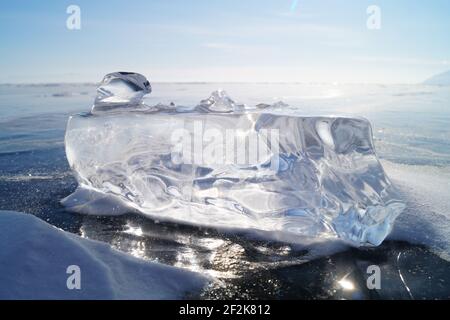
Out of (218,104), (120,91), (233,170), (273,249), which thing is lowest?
(273,249)

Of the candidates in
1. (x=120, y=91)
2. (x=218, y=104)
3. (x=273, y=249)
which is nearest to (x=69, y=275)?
(x=273, y=249)

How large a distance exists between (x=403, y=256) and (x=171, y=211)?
1.71 metres

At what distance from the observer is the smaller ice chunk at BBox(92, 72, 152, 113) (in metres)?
3.62

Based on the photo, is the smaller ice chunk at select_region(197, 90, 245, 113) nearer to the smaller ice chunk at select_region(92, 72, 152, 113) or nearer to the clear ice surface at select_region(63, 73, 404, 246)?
the clear ice surface at select_region(63, 73, 404, 246)

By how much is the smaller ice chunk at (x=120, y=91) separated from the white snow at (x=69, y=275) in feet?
5.82

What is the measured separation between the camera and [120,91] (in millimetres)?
3861

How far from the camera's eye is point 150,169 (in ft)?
10.3

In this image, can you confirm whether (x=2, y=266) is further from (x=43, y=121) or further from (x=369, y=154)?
(x=43, y=121)

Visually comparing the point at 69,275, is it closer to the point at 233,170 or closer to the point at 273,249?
the point at 273,249

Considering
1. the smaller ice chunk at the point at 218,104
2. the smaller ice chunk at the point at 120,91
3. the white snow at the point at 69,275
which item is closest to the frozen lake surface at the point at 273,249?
the white snow at the point at 69,275

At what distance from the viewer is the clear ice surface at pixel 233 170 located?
253 cm

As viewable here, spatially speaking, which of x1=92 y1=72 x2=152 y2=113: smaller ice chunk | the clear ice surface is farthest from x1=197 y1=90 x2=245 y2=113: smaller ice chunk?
x1=92 y1=72 x2=152 y2=113: smaller ice chunk

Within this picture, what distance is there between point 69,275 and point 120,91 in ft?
8.32

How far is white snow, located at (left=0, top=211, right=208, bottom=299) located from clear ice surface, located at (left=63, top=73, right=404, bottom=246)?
0.81m
